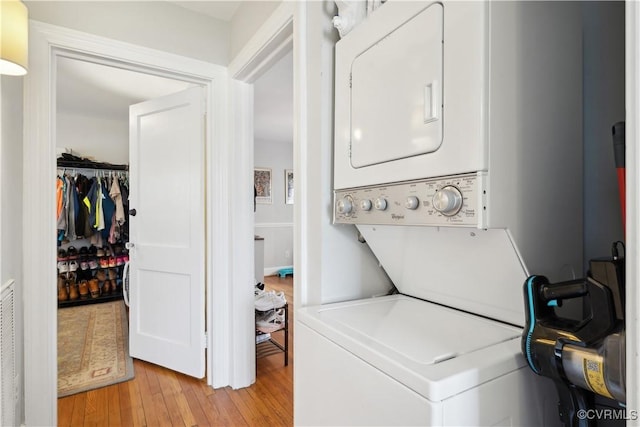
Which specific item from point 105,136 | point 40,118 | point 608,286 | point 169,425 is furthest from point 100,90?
point 608,286

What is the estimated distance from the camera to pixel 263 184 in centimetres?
615

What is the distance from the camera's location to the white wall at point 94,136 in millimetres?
4395

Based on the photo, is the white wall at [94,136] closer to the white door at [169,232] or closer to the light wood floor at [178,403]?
the white door at [169,232]

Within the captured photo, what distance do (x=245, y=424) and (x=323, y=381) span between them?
1228mm

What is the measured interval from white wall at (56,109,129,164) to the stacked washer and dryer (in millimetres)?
4505

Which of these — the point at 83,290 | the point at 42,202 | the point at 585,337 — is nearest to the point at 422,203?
the point at 585,337

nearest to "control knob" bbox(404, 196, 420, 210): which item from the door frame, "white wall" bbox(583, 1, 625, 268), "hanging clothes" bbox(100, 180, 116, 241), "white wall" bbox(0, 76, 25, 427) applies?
"white wall" bbox(583, 1, 625, 268)

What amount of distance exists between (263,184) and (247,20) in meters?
4.19

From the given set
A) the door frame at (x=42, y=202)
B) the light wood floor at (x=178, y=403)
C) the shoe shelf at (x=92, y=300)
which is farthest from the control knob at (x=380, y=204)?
the shoe shelf at (x=92, y=300)

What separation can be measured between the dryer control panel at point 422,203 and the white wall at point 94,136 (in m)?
4.43

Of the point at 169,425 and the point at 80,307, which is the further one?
the point at 80,307

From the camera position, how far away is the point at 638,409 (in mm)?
469

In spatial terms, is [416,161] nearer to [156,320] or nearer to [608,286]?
[608,286]

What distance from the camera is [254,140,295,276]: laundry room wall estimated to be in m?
6.15
